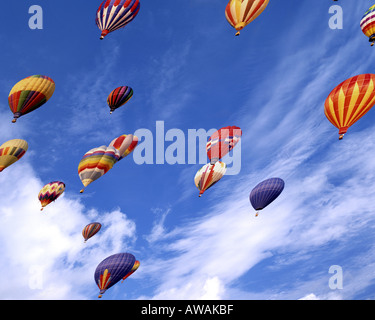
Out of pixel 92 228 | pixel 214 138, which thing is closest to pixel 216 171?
pixel 214 138

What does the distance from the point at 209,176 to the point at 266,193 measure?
537 centimetres

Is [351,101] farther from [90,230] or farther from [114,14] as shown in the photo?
[90,230]

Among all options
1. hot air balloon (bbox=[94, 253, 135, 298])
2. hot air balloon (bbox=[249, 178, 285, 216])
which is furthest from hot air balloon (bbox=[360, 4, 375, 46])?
hot air balloon (bbox=[94, 253, 135, 298])

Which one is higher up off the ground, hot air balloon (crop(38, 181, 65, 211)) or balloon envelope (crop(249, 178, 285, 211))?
hot air balloon (crop(38, 181, 65, 211))

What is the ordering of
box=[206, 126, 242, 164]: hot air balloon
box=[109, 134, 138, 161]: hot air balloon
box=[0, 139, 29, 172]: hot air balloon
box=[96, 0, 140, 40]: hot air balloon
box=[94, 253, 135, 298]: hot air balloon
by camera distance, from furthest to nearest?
box=[109, 134, 138, 161]: hot air balloon
box=[0, 139, 29, 172]: hot air balloon
box=[96, 0, 140, 40]: hot air balloon
box=[206, 126, 242, 164]: hot air balloon
box=[94, 253, 135, 298]: hot air balloon

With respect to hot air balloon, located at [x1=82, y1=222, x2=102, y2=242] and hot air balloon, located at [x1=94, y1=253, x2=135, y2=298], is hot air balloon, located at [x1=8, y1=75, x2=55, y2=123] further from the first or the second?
hot air balloon, located at [x1=82, y1=222, x2=102, y2=242]

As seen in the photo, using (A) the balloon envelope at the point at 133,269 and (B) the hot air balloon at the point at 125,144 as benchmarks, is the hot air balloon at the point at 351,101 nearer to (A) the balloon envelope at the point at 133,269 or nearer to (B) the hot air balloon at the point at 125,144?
(B) the hot air balloon at the point at 125,144

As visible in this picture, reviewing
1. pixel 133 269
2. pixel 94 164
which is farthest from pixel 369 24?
pixel 133 269

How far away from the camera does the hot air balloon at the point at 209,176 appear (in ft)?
113

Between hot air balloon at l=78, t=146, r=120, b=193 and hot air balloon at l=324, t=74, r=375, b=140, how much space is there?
55.7 ft

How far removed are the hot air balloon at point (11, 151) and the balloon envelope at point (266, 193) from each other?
21.3 metres

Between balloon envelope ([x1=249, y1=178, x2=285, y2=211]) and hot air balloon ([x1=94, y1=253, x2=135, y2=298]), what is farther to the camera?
balloon envelope ([x1=249, y1=178, x2=285, y2=211])

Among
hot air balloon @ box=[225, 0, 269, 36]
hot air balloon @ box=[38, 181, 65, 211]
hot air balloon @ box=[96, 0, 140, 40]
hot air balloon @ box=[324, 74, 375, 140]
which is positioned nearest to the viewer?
hot air balloon @ box=[324, 74, 375, 140]

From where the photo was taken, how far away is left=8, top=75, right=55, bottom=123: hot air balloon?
29.6 metres
